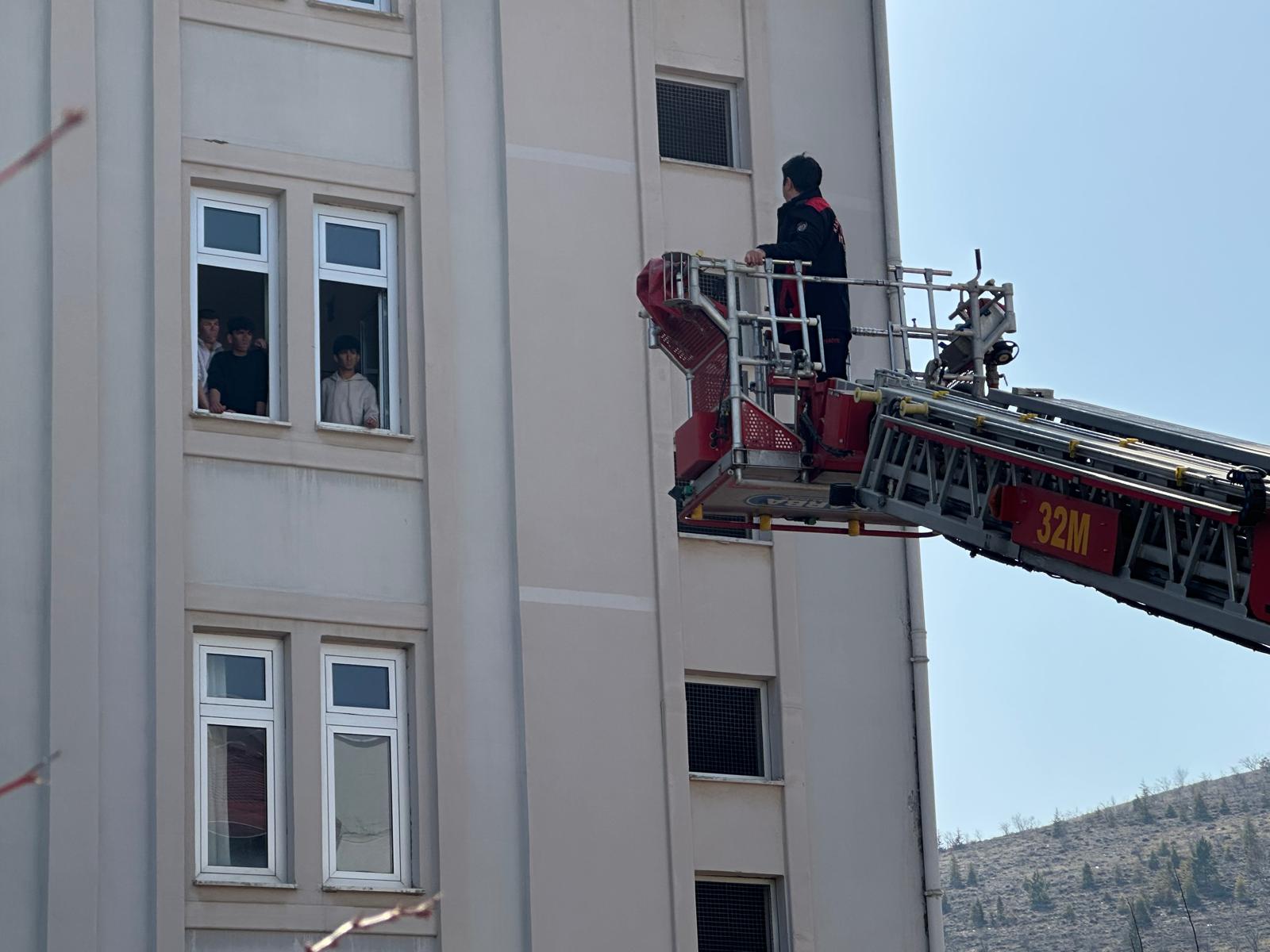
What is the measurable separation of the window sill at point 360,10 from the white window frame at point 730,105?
9.24ft

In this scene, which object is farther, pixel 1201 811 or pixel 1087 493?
pixel 1201 811

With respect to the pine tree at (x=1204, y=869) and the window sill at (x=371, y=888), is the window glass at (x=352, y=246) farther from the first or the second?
the pine tree at (x=1204, y=869)

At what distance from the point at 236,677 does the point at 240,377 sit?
255 cm

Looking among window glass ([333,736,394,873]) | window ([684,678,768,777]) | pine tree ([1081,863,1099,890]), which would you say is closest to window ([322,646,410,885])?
window glass ([333,736,394,873])

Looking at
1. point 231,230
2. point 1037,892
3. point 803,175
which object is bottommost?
point 1037,892

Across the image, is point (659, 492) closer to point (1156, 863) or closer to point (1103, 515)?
point (1103, 515)

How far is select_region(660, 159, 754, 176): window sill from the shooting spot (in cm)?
2234

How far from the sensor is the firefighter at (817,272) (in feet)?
56.4

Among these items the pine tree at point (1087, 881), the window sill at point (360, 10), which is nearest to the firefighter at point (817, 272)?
the window sill at point (360, 10)

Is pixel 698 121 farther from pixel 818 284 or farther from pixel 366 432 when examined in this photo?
pixel 818 284

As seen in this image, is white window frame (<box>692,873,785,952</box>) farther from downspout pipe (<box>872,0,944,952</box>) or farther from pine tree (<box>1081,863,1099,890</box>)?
pine tree (<box>1081,863,1099,890</box>)

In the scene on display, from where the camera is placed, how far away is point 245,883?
59.9 feet

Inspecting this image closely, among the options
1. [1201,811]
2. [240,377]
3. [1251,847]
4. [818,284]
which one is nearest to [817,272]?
[818,284]

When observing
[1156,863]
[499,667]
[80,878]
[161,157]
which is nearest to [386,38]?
[161,157]
